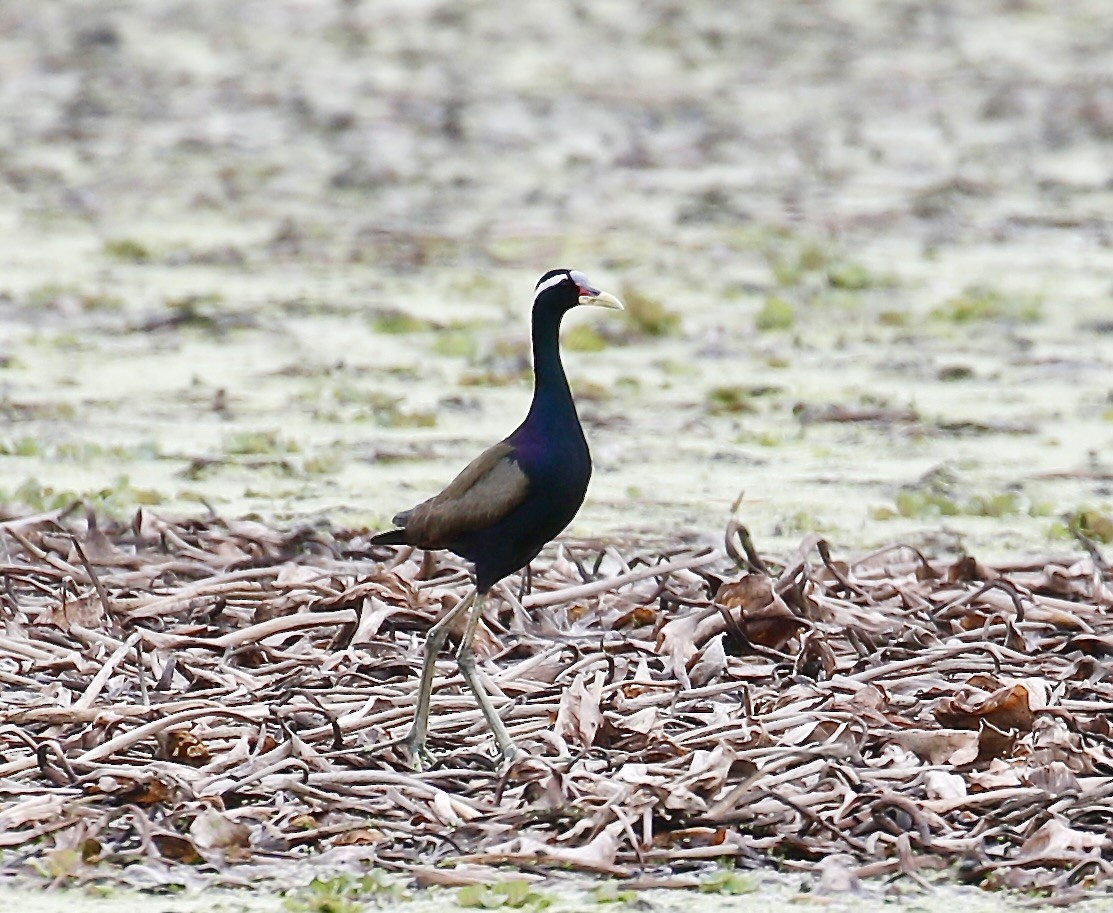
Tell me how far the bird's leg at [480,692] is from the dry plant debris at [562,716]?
0.06 m

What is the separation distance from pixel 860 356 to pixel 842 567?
3.55 metres

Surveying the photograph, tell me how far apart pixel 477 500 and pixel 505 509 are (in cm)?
6

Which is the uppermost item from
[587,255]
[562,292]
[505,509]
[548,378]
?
[562,292]

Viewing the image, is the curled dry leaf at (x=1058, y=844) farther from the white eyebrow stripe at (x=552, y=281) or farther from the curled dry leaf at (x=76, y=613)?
the curled dry leaf at (x=76, y=613)

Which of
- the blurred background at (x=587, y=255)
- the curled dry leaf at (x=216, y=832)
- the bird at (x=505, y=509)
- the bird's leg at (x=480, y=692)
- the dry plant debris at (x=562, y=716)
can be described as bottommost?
the blurred background at (x=587, y=255)

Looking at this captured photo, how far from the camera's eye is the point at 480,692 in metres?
4.03

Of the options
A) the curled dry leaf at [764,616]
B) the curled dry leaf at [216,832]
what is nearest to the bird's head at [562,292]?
the curled dry leaf at [764,616]

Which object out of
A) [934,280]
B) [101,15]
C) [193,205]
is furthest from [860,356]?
[101,15]

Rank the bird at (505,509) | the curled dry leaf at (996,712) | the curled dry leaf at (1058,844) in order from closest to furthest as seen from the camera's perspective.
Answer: the curled dry leaf at (1058,844) < the bird at (505,509) < the curled dry leaf at (996,712)

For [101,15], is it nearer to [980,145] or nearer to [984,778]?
[980,145]

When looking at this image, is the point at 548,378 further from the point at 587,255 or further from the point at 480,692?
the point at 587,255

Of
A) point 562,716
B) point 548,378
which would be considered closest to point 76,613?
point 562,716

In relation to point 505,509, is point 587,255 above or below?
below

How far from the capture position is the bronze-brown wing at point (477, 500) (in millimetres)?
3938
